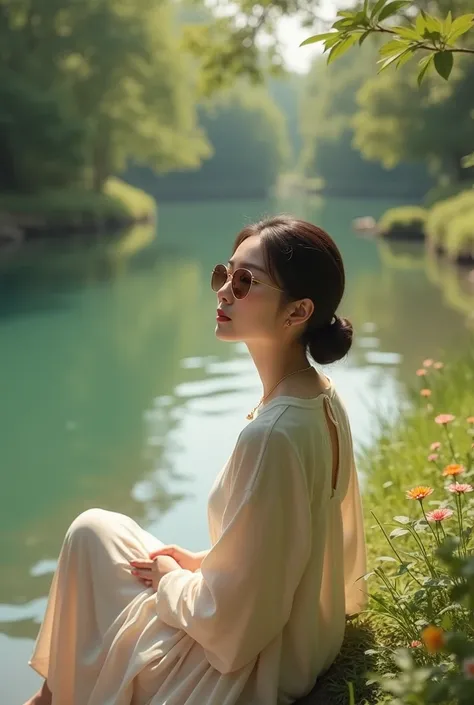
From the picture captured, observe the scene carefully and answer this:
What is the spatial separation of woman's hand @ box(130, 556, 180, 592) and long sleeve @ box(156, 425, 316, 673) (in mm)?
110

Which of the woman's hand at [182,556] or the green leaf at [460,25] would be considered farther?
the woman's hand at [182,556]

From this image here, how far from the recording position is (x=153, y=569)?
2.01m

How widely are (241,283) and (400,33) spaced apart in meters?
0.63

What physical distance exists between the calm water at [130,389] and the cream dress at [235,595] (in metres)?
0.66

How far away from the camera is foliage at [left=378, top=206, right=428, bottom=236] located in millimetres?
23500

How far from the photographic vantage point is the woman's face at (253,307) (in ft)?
6.47

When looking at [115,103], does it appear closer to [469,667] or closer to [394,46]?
[394,46]

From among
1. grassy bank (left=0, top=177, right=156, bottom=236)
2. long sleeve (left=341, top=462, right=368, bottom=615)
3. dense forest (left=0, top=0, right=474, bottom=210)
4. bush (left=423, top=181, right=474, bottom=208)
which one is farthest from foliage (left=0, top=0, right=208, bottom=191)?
long sleeve (left=341, top=462, right=368, bottom=615)

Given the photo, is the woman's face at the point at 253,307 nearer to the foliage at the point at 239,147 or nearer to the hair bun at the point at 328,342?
the hair bun at the point at 328,342

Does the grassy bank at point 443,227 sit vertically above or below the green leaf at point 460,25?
above

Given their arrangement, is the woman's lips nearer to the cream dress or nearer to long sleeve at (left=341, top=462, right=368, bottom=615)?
the cream dress

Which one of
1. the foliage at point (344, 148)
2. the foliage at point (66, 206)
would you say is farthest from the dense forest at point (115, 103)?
the foliage at point (344, 148)

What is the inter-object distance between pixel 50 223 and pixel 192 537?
69.3ft

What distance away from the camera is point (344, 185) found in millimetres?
54906
